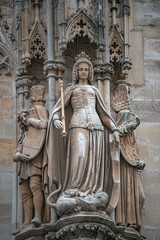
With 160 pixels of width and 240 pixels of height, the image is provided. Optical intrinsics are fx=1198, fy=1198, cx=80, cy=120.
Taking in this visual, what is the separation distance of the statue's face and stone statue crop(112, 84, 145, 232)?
2.70 feet

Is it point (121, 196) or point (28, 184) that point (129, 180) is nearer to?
point (121, 196)

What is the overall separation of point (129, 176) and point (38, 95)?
1932 mm

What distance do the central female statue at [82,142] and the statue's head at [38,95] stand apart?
419mm

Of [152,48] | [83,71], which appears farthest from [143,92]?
[83,71]

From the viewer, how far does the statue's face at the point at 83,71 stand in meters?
18.8

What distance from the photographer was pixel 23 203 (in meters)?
18.6

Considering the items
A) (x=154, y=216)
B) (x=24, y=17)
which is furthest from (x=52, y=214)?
(x=24, y=17)

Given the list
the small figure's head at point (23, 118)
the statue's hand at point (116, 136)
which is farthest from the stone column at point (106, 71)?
the small figure's head at point (23, 118)

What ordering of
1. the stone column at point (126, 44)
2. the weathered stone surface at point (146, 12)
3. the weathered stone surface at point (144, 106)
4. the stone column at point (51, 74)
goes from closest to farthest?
the stone column at point (51, 74), the stone column at point (126, 44), the weathered stone surface at point (144, 106), the weathered stone surface at point (146, 12)

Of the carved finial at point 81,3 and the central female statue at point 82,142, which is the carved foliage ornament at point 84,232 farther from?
the carved finial at point 81,3

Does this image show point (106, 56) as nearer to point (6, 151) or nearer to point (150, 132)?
point (150, 132)

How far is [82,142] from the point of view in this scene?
1816cm

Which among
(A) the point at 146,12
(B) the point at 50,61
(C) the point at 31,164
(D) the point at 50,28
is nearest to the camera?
(C) the point at 31,164

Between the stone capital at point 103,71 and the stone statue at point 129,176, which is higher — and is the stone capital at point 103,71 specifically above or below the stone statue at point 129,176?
above
